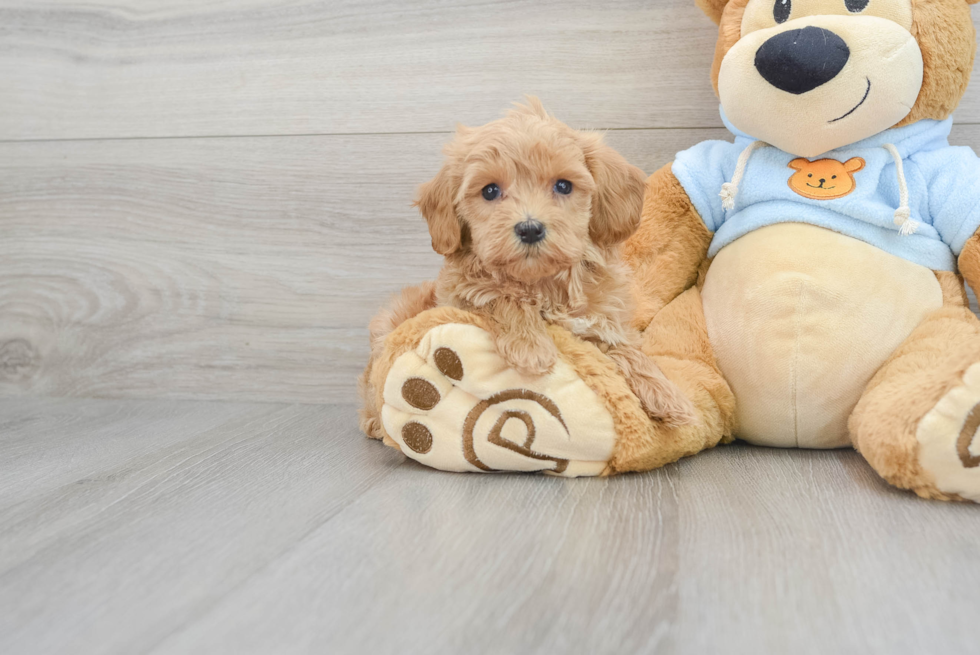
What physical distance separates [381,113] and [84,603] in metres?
1.06

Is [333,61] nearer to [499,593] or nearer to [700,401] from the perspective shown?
[700,401]

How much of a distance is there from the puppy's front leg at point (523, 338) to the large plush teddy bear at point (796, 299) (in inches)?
0.7

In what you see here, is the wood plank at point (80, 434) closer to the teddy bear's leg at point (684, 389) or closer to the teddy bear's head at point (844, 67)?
the teddy bear's leg at point (684, 389)

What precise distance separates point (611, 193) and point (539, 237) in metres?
0.14

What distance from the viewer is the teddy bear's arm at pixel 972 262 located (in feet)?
3.42

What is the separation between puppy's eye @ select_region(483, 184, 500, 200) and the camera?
3.10 feet

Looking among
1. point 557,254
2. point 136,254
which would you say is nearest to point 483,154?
point 557,254

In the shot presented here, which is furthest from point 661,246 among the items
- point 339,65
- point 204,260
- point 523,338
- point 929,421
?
point 204,260

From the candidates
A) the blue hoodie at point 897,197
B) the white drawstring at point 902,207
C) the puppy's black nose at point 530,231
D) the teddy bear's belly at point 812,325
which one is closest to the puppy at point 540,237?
the puppy's black nose at point 530,231

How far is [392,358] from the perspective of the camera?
1.00m

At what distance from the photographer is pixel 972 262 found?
1.05 m

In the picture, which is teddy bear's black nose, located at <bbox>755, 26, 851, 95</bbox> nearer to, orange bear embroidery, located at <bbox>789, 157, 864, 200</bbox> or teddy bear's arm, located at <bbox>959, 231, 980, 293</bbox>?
orange bear embroidery, located at <bbox>789, 157, 864, 200</bbox>

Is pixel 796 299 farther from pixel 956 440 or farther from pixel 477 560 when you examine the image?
pixel 477 560

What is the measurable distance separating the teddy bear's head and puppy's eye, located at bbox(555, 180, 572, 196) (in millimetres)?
325
